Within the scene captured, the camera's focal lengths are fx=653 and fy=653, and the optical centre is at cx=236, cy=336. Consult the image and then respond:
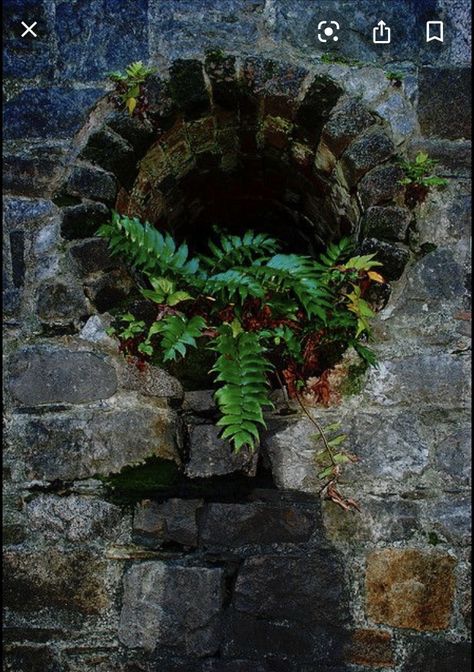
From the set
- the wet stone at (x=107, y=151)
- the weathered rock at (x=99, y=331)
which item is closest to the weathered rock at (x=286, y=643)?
the weathered rock at (x=99, y=331)

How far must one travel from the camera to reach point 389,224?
298 centimetres

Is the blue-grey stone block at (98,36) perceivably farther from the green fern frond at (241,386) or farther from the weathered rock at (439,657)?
the weathered rock at (439,657)

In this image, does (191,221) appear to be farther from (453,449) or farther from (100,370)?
(453,449)

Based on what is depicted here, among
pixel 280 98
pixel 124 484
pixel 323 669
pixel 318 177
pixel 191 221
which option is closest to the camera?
pixel 323 669

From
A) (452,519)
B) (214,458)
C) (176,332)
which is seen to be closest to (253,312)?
(176,332)

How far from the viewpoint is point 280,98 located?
3141 mm

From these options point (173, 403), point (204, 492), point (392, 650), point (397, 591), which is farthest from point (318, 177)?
point (392, 650)

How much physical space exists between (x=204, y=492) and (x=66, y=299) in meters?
1.08

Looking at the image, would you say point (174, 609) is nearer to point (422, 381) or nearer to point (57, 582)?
point (57, 582)

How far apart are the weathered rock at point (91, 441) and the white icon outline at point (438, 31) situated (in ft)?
7.30

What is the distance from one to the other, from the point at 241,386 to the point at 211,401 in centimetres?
30

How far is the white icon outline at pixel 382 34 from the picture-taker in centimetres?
323

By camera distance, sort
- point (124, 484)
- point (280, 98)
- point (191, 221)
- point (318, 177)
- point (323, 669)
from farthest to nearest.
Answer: point (191, 221)
point (318, 177)
point (280, 98)
point (124, 484)
point (323, 669)

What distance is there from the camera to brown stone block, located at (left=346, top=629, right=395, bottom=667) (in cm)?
270
